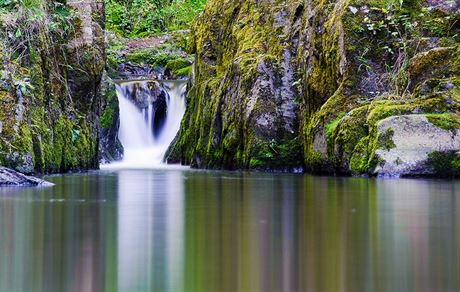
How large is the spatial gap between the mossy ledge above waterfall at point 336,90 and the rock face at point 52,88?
3.91m

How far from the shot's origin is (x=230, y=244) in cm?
525

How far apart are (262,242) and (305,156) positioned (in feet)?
44.2

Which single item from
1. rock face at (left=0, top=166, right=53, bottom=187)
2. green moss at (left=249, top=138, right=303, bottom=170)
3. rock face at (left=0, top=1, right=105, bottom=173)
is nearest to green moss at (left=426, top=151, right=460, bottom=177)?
green moss at (left=249, top=138, right=303, bottom=170)

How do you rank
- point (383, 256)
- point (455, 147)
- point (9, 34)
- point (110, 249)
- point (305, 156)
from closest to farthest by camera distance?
1. point (383, 256)
2. point (110, 249)
3. point (455, 147)
4. point (9, 34)
5. point (305, 156)

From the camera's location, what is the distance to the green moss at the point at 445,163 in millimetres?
13555

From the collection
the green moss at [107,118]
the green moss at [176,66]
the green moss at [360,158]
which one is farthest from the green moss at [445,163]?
the green moss at [176,66]

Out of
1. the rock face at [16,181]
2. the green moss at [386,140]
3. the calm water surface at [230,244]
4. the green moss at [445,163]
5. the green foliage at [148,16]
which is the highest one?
the green foliage at [148,16]

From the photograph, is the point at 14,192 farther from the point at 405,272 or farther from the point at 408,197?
the point at 405,272

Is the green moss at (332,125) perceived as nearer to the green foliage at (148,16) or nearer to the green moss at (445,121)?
the green moss at (445,121)

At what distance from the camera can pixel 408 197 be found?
9281 mm

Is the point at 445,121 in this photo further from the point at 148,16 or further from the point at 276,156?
the point at 148,16

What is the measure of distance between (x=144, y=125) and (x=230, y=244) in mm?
23135

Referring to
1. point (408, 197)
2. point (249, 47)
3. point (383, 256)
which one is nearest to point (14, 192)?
point (408, 197)

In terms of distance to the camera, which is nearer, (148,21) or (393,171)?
(393,171)
